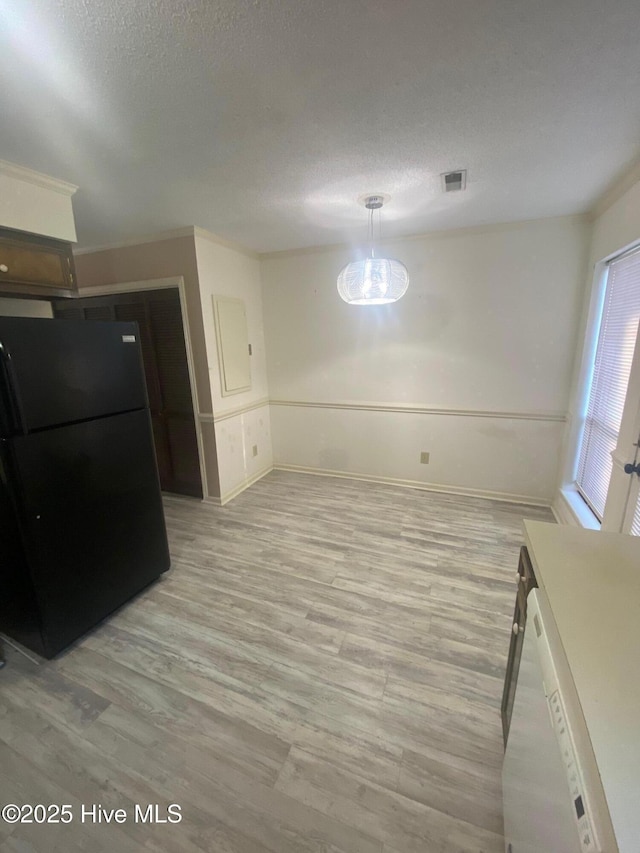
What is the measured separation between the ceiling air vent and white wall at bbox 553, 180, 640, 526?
3.02 feet

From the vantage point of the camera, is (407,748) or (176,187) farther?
(176,187)

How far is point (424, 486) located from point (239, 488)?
199 cm

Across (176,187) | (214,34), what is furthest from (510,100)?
(176,187)

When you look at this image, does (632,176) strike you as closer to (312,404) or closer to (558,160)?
(558,160)

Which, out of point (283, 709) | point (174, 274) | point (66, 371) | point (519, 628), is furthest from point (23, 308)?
point (519, 628)

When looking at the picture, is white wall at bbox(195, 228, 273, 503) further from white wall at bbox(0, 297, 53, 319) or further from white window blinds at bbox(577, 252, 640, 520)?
white window blinds at bbox(577, 252, 640, 520)

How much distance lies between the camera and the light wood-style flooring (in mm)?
1145

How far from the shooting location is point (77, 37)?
3.42 feet

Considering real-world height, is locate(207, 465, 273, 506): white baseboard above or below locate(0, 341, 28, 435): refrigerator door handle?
below

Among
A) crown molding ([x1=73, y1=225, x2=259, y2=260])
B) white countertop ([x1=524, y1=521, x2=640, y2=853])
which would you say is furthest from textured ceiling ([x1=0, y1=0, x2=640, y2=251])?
white countertop ([x1=524, y1=521, x2=640, y2=853])

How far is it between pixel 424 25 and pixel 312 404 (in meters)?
3.11

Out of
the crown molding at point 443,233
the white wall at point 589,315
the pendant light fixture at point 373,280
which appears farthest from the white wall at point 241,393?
the white wall at point 589,315

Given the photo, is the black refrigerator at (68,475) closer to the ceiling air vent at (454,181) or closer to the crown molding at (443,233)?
the ceiling air vent at (454,181)

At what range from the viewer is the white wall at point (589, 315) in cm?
201
